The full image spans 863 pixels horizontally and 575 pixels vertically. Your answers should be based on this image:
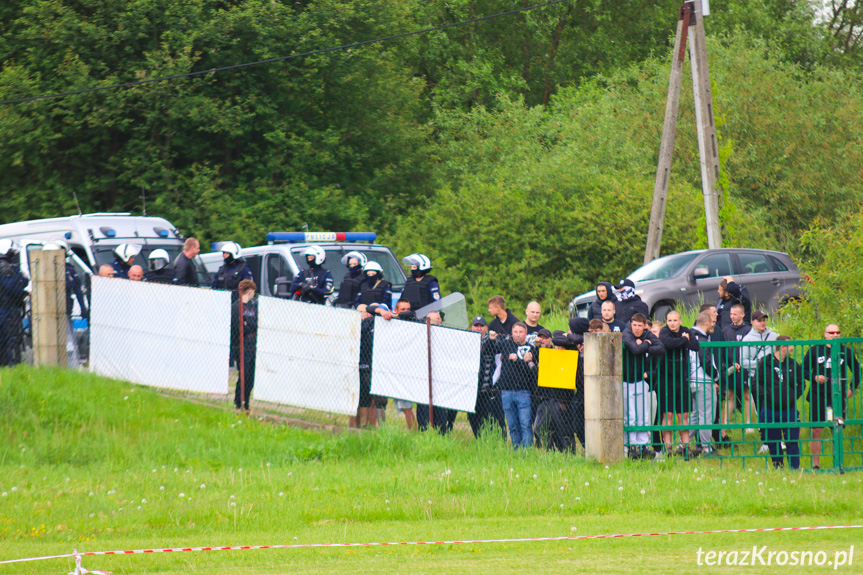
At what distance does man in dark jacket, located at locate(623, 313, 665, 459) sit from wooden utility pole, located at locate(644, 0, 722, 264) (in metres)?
8.23

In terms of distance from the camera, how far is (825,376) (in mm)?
10047

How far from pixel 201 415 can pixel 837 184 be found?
71.3 ft

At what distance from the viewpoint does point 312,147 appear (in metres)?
26.5

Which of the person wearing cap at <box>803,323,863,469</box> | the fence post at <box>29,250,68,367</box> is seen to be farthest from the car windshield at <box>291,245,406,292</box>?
the person wearing cap at <box>803,323,863,469</box>

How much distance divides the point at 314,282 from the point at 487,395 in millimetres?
3719

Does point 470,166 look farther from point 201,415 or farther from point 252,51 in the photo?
point 201,415

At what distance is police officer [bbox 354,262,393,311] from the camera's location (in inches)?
524

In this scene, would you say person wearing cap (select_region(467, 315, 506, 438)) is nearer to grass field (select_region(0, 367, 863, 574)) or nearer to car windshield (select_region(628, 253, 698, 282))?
grass field (select_region(0, 367, 863, 574))

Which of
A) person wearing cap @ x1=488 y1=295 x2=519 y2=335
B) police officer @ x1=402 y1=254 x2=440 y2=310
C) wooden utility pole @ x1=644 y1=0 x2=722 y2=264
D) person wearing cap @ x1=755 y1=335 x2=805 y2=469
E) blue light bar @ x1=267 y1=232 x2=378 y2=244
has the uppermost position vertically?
wooden utility pole @ x1=644 y1=0 x2=722 y2=264

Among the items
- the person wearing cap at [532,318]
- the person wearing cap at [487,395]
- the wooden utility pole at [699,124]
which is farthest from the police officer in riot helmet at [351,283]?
the wooden utility pole at [699,124]

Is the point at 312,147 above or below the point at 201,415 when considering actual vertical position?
above

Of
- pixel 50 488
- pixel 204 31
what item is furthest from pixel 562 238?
pixel 50 488

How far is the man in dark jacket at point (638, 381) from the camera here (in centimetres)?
1023

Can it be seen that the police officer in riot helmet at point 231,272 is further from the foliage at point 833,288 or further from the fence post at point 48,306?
the foliage at point 833,288
